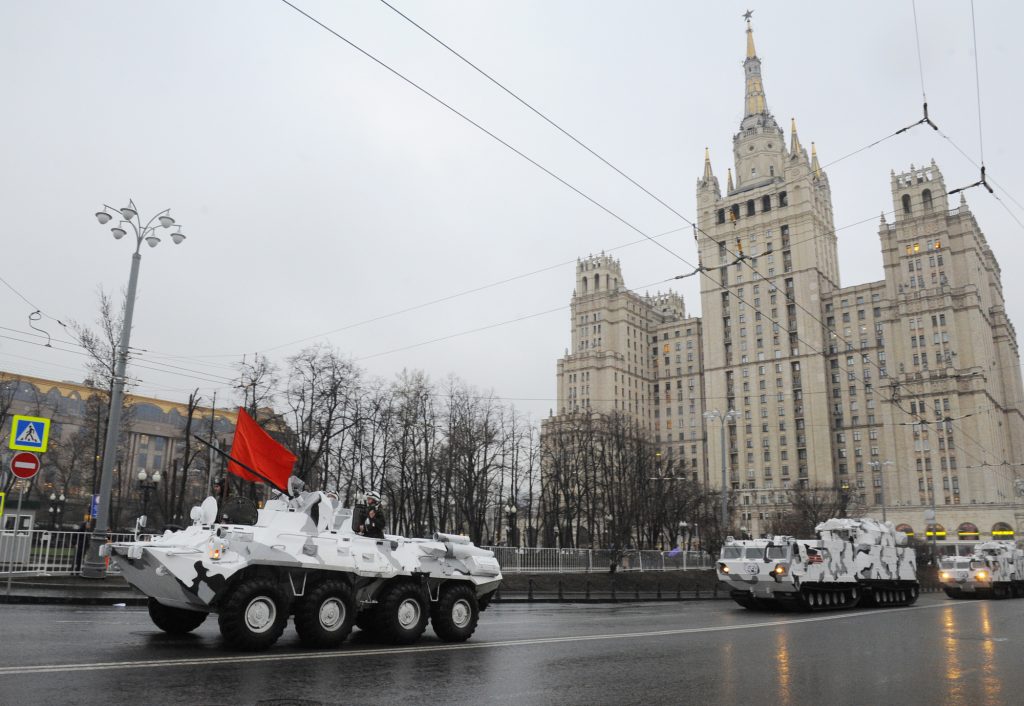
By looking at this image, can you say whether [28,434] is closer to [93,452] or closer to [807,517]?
[93,452]

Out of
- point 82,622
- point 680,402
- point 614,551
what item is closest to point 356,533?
point 82,622

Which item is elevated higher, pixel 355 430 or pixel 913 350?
pixel 913 350

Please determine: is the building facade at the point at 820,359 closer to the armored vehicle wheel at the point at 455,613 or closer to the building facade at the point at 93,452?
the building facade at the point at 93,452

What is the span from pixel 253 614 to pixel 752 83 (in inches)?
5383

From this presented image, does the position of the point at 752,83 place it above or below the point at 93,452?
above

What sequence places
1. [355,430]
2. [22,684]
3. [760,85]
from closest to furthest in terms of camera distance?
[22,684] → [355,430] → [760,85]

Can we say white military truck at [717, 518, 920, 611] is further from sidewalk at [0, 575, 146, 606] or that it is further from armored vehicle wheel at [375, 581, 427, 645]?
sidewalk at [0, 575, 146, 606]

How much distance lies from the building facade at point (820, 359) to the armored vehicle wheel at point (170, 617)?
80354 millimetres

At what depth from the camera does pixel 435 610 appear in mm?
11688

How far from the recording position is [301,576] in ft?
34.4

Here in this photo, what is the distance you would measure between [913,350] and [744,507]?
3214 cm

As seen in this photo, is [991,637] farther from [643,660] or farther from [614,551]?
[614,551]

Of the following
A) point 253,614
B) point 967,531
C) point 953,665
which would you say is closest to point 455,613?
point 253,614

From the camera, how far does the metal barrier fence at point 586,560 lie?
112 ft
